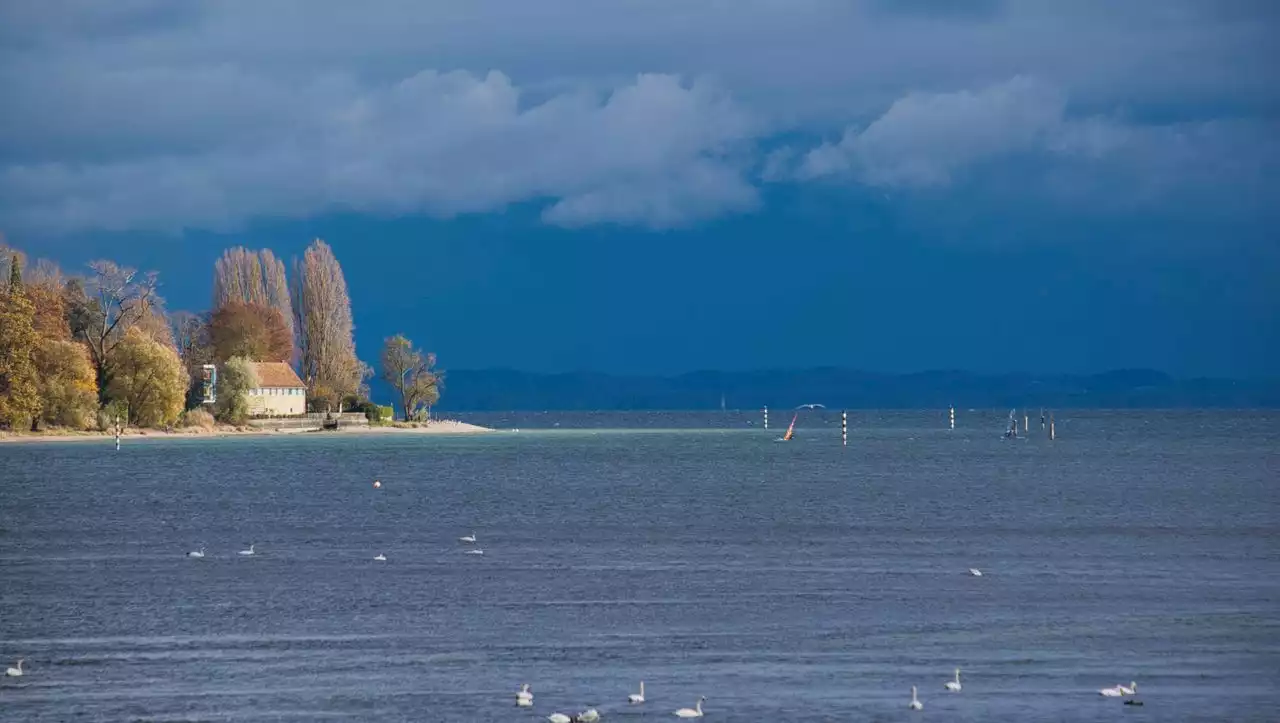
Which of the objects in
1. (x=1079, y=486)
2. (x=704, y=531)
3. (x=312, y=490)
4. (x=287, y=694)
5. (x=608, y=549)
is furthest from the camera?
(x=1079, y=486)

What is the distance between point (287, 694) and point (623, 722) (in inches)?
190

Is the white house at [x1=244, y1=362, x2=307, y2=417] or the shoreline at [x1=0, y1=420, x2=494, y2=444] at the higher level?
the white house at [x1=244, y1=362, x2=307, y2=417]

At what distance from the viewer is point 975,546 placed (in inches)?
1676

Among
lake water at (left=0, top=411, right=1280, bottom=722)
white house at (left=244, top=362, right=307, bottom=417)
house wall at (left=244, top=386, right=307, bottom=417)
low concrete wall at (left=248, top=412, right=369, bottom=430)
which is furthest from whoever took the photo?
low concrete wall at (left=248, top=412, right=369, bottom=430)

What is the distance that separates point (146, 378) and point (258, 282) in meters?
27.4

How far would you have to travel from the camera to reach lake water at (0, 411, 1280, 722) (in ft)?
68.8

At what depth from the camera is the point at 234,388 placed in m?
132

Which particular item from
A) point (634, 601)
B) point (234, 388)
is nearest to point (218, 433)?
point (234, 388)

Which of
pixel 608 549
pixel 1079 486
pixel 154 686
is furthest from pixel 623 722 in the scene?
pixel 1079 486

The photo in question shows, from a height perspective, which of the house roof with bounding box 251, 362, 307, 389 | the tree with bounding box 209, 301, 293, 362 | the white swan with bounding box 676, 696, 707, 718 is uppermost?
the tree with bounding box 209, 301, 293, 362

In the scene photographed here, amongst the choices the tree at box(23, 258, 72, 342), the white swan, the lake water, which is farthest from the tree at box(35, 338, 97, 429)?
the white swan

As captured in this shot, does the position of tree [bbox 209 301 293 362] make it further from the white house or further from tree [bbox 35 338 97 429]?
tree [bbox 35 338 97 429]

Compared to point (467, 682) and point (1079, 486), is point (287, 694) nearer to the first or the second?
point (467, 682)

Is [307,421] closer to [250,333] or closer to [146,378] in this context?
[250,333]
